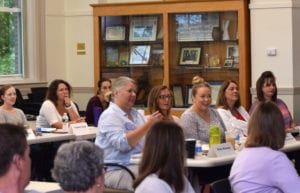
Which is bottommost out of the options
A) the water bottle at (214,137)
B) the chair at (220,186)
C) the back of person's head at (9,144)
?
the chair at (220,186)

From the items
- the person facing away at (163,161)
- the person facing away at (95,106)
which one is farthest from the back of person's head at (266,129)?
the person facing away at (95,106)

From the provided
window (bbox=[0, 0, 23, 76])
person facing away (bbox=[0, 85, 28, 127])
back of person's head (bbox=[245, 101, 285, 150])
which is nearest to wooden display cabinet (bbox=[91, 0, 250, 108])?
window (bbox=[0, 0, 23, 76])

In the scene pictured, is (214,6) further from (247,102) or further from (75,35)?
(75,35)

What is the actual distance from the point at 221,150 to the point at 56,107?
2812 mm

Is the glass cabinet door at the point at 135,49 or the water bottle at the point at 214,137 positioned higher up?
the glass cabinet door at the point at 135,49

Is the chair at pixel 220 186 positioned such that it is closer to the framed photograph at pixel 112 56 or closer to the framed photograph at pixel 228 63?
the framed photograph at pixel 228 63

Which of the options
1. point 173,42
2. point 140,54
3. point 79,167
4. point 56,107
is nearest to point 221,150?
point 79,167

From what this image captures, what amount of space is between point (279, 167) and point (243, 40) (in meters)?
5.45

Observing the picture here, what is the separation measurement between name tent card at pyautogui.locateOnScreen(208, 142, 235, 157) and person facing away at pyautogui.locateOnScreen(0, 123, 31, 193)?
249 centimetres

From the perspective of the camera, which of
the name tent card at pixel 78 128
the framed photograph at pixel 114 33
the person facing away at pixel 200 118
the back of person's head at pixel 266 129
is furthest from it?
the framed photograph at pixel 114 33

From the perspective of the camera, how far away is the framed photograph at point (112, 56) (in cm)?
1003

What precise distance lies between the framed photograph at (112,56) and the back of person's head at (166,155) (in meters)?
6.97

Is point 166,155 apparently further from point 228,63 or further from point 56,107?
point 228,63

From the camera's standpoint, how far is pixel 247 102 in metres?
8.87
